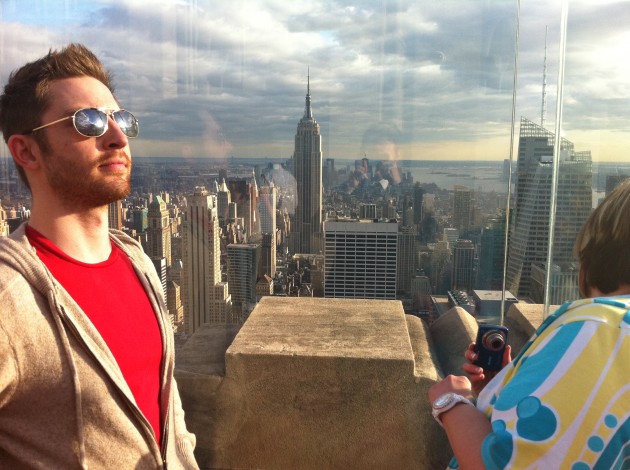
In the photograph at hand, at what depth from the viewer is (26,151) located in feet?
4.22

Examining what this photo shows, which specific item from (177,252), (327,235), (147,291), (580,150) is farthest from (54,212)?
(580,150)

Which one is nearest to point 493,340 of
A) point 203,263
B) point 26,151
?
point 26,151

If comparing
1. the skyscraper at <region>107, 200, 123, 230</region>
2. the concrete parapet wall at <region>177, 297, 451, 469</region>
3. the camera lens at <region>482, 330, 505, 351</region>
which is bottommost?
the concrete parapet wall at <region>177, 297, 451, 469</region>

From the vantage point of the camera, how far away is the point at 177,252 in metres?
2.73

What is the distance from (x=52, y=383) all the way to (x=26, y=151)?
54 cm

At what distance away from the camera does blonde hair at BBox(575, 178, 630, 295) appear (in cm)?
97

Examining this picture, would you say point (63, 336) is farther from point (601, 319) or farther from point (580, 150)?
point (580, 150)

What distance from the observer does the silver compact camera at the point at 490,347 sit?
1347 millimetres

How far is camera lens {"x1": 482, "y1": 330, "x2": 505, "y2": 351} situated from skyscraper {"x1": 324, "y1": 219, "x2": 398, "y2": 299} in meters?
1.55

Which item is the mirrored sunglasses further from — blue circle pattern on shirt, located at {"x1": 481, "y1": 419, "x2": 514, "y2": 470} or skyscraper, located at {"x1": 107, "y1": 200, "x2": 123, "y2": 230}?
blue circle pattern on shirt, located at {"x1": 481, "y1": 419, "x2": 514, "y2": 470}

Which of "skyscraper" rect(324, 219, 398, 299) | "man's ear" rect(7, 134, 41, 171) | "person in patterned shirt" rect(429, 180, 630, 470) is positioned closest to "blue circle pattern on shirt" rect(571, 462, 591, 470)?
"person in patterned shirt" rect(429, 180, 630, 470)

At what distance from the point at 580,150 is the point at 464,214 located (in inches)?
27.1

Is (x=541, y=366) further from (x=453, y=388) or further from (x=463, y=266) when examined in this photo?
(x=463, y=266)

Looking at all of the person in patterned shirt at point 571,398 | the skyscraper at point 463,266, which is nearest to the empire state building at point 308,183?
the skyscraper at point 463,266
